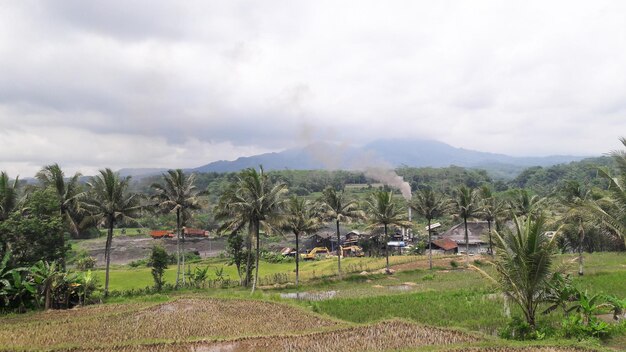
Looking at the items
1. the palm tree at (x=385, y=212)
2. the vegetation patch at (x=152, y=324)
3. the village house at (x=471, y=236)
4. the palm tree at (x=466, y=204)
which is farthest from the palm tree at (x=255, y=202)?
the village house at (x=471, y=236)

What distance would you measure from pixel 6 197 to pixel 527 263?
29590mm

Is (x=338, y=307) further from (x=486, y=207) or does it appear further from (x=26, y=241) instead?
(x=486, y=207)

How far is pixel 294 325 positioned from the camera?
17.8m

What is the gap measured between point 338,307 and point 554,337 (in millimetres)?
10371

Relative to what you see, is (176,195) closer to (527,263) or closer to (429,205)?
(429,205)

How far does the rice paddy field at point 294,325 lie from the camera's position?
48.1 feet

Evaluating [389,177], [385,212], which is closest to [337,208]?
[385,212]

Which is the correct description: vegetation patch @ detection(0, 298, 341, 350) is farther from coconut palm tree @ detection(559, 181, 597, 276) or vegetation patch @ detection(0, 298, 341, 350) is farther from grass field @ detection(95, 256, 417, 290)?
grass field @ detection(95, 256, 417, 290)

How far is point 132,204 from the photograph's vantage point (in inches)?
1237

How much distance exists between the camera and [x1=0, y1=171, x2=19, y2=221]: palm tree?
27.4m

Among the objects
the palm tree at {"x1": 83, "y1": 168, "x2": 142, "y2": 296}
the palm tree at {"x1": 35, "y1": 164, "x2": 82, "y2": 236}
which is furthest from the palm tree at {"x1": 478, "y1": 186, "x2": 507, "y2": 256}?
the palm tree at {"x1": 35, "y1": 164, "x2": 82, "y2": 236}

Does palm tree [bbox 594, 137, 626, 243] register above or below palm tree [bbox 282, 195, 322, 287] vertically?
above

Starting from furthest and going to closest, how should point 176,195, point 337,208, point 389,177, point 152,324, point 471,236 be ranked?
1. point 389,177
2. point 471,236
3. point 337,208
4. point 176,195
5. point 152,324

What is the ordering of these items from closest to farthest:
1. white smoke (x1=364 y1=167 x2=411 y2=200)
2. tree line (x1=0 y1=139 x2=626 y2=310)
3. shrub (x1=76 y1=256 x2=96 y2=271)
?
tree line (x1=0 y1=139 x2=626 y2=310) → shrub (x1=76 y1=256 x2=96 y2=271) → white smoke (x1=364 y1=167 x2=411 y2=200)
